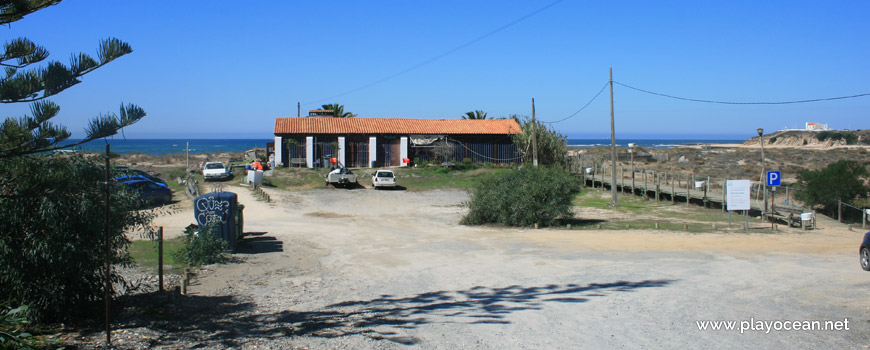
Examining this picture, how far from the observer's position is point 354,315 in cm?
902

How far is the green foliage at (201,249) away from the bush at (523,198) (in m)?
11.3

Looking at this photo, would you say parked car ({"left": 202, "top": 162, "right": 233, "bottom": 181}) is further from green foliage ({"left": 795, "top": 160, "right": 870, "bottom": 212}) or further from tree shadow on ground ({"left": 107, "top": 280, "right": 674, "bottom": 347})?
green foliage ({"left": 795, "top": 160, "right": 870, "bottom": 212})

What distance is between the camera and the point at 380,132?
4616cm

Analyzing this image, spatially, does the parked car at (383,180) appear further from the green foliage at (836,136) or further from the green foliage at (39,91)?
the green foliage at (836,136)

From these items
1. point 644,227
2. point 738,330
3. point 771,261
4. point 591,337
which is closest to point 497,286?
point 591,337

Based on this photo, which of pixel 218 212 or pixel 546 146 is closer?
pixel 218 212

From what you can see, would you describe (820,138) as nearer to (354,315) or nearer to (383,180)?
(383,180)

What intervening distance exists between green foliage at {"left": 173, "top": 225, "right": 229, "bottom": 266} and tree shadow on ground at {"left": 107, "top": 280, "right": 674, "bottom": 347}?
3.35m

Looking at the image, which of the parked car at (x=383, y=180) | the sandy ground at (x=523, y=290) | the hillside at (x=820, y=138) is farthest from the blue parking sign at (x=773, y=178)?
the hillside at (x=820, y=138)

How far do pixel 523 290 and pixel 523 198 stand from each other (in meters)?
11.0

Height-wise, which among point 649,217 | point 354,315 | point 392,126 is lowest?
point 649,217

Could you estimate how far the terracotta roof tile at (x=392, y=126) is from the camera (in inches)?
1783

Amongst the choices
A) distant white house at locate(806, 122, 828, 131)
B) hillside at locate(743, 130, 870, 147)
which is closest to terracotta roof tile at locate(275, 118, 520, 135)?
hillside at locate(743, 130, 870, 147)

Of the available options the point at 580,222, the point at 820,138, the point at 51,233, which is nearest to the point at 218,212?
the point at 51,233
